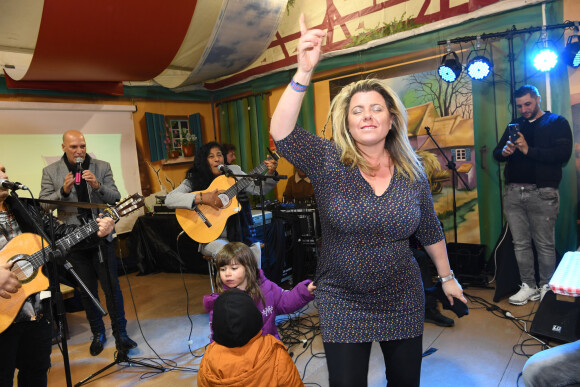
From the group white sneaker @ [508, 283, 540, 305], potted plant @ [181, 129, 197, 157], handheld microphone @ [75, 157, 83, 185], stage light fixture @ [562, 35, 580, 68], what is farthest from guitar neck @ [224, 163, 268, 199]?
potted plant @ [181, 129, 197, 157]

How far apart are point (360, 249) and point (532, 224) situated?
3107mm

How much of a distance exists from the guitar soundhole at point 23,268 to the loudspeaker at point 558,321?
3354 millimetres

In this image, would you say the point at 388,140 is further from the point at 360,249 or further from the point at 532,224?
the point at 532,224

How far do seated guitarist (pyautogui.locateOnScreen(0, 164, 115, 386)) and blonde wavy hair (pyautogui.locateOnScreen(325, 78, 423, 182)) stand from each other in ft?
5.64

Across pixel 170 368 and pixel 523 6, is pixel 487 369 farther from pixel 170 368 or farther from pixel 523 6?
pixel 523 6

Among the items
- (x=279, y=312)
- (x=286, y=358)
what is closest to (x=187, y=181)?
(x=279, y=312)

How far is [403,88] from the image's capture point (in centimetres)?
493

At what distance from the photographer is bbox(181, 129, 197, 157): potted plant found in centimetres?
701

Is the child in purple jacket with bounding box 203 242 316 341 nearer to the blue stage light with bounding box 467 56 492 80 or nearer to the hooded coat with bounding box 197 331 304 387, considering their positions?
the hooded coat with bounding box 197 331 304 387

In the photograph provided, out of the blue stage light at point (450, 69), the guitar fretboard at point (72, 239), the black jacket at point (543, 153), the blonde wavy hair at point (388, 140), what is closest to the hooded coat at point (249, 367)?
the blonde wavy hair at point (388, 140)

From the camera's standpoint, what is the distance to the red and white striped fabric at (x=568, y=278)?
48.1 inches

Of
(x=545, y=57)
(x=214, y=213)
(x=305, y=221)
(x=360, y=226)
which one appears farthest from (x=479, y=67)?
(x=360, y=226)

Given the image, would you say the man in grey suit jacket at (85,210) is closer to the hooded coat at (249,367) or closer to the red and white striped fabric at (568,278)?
the hooded coat at (249,367)

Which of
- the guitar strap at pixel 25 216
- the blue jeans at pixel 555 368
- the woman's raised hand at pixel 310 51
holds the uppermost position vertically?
the woman's raised hand at pixel 310 51
